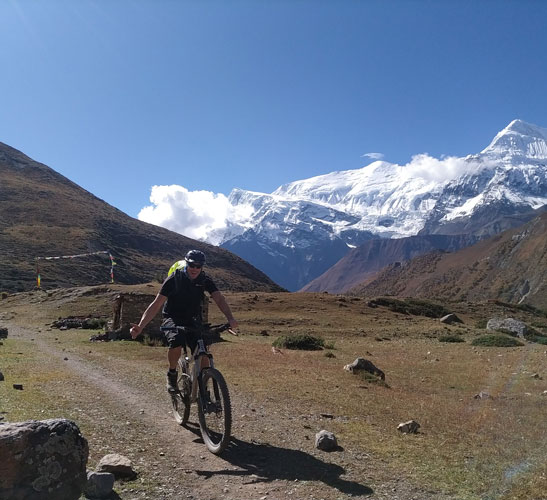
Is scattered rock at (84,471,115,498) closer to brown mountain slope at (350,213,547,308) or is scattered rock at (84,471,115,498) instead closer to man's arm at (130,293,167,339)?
man's arm at (130,293,167,339)

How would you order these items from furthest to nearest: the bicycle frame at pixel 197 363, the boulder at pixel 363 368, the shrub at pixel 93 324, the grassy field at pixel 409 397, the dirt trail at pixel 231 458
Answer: the shrub at pixel 93 324 → the boulder at pixel 363 368 → the bicycle frame at pixel 197 363 → the grassy field at pixel 409 397 → the dirt trail at pixel 231 458

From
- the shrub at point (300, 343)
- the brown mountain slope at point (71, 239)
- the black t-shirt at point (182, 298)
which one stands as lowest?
the shrub at point (300, 343)

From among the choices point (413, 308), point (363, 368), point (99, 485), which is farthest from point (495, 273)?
point (99, 485)

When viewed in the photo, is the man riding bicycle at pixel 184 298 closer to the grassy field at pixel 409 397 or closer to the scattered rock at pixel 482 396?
the grassy field at pixel 409 397

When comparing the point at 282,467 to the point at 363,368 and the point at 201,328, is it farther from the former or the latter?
the point at 363,368

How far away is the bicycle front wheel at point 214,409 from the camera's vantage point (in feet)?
18.4

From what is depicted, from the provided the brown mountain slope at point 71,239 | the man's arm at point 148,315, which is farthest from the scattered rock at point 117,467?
the brown mountain slope at point 71,239

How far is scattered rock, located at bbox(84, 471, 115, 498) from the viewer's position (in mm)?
4219

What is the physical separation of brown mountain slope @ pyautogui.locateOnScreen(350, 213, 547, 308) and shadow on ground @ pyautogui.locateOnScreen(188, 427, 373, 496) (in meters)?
107

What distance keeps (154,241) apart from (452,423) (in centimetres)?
11402

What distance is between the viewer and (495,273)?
142000 mm

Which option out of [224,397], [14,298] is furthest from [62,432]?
[14,298]

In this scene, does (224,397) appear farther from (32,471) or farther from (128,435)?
(32,471)

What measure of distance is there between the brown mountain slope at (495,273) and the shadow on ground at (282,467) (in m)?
107
